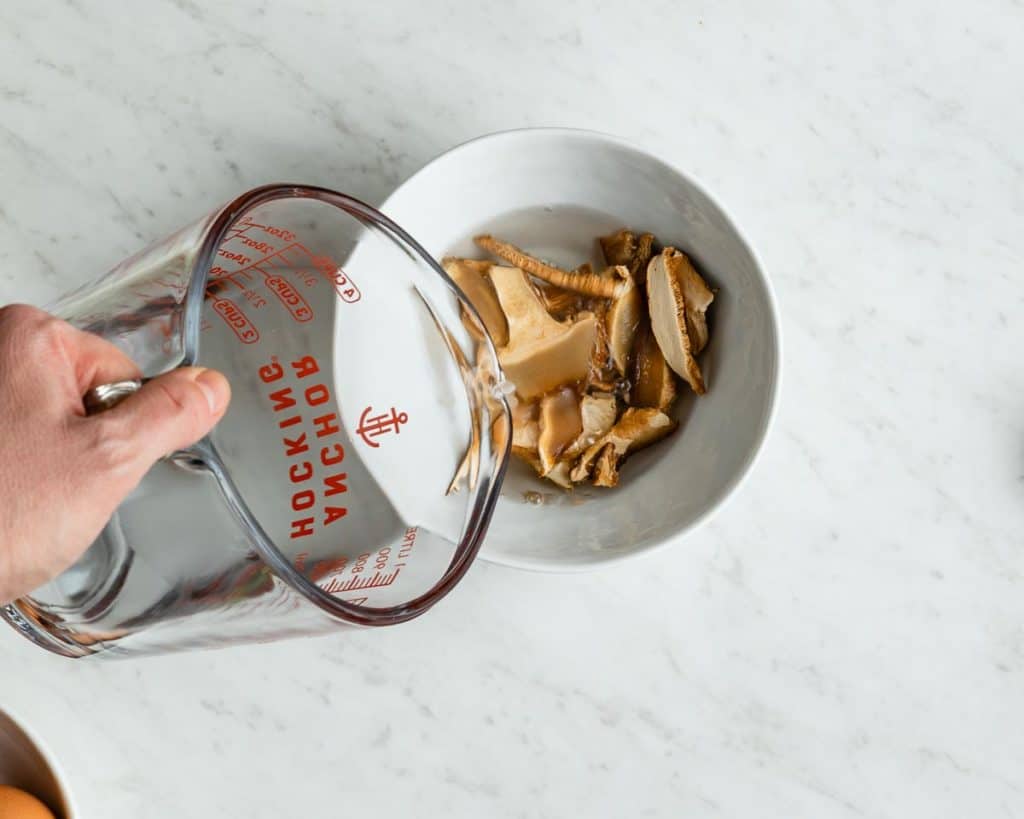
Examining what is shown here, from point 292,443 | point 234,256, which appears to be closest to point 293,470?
point 292,443

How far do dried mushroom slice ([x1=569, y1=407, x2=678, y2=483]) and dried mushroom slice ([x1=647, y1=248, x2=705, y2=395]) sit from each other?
0.12 ft

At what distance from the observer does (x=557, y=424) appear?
0.76 metres

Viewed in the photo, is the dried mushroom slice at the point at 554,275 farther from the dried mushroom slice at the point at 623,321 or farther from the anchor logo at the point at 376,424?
the anchor logo at the point at 376,424

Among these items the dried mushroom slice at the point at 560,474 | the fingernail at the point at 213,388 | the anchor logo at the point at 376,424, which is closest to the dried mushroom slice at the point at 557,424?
the dried mushroom slice at the point at 560,474

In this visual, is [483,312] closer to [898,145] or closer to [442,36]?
[442,36]

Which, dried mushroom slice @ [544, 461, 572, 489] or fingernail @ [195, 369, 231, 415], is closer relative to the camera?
fingernail @ [195, 369, 231, 415]

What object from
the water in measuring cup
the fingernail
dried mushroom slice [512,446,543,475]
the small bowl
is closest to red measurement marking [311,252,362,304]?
the water in measuring cup

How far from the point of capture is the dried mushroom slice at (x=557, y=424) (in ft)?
2.45

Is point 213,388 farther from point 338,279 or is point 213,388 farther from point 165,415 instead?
point 338,279

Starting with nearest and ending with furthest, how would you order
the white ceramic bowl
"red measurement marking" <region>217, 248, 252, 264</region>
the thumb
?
1. the thumb
2. "red measurement marking" <region>217, 248, 252, 264</region>
3. the white ceramic bowl

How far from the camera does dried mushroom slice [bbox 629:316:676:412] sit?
758mm

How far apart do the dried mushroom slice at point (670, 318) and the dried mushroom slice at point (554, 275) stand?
3cm

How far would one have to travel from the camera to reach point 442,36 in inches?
31.7

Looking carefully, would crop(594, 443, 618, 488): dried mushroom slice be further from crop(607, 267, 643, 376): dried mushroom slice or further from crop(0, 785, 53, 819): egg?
crop(0, 785, 53, 819): egg
